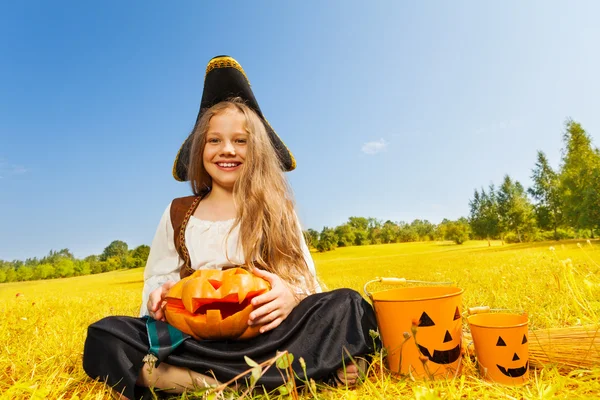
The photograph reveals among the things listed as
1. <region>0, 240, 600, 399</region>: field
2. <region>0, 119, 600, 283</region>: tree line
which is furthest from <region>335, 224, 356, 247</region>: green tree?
<region>0, 240, 600, 399</region>: field

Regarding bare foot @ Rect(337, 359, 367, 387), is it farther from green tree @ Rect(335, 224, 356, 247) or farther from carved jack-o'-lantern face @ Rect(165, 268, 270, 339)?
green tree @ Rect(335, 224, 356, 247)

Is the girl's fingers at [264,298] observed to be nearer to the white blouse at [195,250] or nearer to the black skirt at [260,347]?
the black skirt at [260,347]

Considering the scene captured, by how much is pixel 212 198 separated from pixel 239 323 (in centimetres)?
115

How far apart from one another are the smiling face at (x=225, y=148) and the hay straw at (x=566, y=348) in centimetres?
214

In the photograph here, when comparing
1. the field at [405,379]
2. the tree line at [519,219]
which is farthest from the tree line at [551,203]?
the field at [405,379]

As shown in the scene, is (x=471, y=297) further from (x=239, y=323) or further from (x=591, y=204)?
(x=591, y=204)

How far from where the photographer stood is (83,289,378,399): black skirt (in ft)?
6.64

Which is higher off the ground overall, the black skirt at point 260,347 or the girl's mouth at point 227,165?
the girl's mouth at point 227,165

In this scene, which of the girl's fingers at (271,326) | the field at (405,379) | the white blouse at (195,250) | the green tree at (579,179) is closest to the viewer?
the field at (405,379)

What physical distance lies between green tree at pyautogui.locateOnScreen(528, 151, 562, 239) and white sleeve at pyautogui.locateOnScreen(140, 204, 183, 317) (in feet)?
128

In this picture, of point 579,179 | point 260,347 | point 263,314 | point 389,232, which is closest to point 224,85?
point 263,314

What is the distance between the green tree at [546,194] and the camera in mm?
34750

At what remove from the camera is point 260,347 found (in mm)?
2055

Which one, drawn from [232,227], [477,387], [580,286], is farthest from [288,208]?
[580,286]
